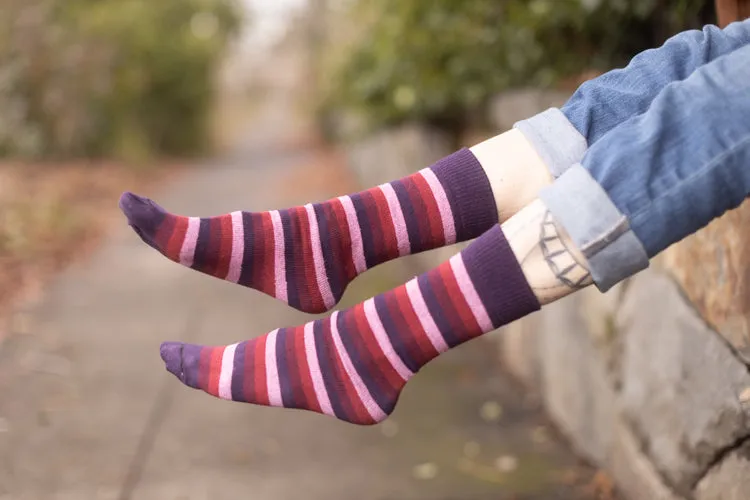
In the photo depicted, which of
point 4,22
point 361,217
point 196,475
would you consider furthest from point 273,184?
point 361,217

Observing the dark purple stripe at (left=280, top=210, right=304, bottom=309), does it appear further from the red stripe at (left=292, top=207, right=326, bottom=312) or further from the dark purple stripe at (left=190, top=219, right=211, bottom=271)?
the dark purple stripe at (left=190, top=219, right=211, bottom=271)

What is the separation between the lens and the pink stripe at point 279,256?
4.09 feet

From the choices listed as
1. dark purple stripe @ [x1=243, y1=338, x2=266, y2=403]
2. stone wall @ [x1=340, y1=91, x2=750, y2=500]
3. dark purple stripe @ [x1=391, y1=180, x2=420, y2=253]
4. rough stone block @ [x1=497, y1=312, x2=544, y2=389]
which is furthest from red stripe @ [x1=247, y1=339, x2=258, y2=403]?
rough stone block @ [x1=497, y1=312, x2=544, y2=389]

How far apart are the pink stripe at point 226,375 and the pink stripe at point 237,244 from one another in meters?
0.14

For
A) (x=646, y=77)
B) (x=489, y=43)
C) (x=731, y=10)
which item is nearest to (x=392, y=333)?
(x=646, y=77)

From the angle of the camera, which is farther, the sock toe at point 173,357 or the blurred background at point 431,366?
the blurred background at point 431,366

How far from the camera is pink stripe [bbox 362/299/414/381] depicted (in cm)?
109

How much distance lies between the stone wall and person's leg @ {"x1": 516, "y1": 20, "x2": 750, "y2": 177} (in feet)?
1.03

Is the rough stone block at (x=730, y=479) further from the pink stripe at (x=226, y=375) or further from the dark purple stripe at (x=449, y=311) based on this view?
the pink stripe at (x=226, y=375)

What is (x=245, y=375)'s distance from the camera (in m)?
1.15

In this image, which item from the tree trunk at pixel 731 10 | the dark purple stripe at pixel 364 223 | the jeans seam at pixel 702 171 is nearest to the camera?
the jeans seam at pixel 702 171

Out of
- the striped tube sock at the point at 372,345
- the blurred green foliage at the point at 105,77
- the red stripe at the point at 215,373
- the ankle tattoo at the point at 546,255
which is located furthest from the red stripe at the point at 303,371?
the blurred green foliage at the point at 105,77

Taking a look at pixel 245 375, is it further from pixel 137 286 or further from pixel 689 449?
pixel 137 286

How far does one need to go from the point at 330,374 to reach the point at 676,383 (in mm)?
741
